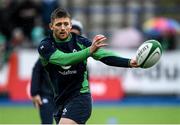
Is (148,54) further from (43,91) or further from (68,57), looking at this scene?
(43,91)

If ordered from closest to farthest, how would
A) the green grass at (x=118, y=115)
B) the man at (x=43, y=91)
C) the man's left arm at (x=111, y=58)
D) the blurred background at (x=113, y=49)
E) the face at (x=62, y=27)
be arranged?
the man's left arm at (x=111, y=58), the face at (x=62, y=27), the man at (x=43, y=91), the green grass at (x=118, y=115), the blurred background at (x=113, y=49)

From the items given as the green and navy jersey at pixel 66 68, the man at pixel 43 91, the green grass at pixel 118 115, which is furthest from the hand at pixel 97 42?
the green grass at pixel 118 115

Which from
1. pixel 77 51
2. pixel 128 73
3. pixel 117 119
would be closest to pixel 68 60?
pixel 77 51

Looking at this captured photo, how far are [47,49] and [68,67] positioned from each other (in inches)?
14.7

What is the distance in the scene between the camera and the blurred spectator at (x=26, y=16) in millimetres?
20969

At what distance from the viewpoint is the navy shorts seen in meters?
9.69

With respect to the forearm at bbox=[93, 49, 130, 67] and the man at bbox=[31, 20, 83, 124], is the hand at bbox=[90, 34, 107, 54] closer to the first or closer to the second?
the forearm at bbox=[93, 49, 130, 67]

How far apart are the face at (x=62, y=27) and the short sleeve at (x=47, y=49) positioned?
0.17 m

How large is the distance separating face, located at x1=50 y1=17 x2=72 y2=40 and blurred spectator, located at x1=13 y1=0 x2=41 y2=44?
11.2 metres

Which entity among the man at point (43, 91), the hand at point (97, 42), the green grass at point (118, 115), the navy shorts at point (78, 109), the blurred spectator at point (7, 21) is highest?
the hand at point (97, 42)

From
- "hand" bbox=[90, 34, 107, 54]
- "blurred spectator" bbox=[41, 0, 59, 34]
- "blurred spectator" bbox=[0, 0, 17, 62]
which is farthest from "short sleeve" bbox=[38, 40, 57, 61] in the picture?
"blurred spectator" bbox=[0, 0, 17, 62]

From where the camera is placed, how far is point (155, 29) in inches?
816

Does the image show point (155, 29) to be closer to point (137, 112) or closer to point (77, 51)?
point (137, 112)

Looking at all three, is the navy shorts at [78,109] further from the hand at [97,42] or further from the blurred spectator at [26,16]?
the blurred spectator at [26,16]
